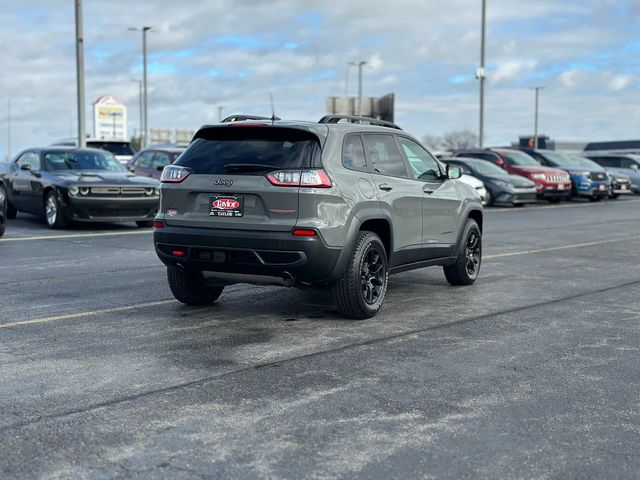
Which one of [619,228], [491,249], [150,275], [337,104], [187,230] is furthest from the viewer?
[337,104]

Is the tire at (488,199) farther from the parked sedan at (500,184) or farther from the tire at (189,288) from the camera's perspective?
the tire at (189,288)

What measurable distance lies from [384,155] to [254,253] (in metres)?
1.84

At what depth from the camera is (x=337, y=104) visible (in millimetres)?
47094

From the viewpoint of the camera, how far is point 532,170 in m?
27.8

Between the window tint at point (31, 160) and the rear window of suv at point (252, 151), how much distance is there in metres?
10.7

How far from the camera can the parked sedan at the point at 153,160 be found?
21.2m

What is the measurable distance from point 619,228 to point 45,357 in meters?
14.8

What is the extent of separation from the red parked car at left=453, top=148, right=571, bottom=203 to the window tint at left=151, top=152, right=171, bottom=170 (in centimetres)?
1165

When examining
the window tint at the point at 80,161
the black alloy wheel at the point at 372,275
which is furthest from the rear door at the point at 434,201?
the window tint at the point at 80,161

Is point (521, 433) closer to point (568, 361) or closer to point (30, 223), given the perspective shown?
point (568, 361)

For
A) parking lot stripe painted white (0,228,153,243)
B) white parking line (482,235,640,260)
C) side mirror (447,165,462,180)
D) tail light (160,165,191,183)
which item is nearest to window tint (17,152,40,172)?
parking lot stripe painted white (0,228,153,243)

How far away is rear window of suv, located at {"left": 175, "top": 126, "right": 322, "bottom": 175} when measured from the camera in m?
7.11

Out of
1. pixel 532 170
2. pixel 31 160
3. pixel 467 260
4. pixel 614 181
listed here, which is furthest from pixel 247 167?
pixel 614 181

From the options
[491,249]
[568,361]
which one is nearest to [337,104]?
[491,249]
